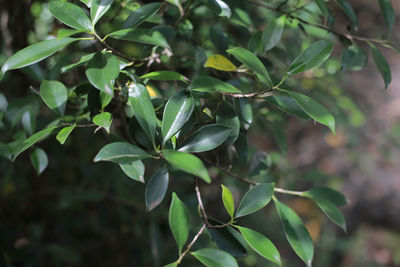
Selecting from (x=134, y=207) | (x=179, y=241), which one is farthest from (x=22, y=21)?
(x=179, y=241)

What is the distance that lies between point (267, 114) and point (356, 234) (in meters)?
1.74

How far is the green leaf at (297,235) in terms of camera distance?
1.76 feet

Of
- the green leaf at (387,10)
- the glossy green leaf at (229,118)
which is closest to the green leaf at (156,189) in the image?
the glossy green leaf at (229,118)

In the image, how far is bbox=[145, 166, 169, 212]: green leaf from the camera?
0.47 m

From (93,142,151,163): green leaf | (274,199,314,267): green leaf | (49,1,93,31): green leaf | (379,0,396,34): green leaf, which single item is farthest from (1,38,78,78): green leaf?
(379,0,396,34): green leaf

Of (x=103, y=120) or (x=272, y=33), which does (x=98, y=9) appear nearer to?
(x=103, y=120)

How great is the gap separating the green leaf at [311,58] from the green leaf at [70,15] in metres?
0.28

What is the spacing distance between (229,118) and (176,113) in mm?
108

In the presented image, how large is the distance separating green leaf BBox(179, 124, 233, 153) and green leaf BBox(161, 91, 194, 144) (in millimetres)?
30

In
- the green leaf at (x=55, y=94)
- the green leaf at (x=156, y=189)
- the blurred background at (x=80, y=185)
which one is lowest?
the blurred background at (x=80, y=185)

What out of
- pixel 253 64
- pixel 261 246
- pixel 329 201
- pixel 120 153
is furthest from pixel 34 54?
pixel 329 201

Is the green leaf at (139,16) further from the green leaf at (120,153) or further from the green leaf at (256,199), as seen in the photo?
the green leaf at (256,199)

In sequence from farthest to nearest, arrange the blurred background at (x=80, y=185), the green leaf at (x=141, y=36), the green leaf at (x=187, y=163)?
the blurred background at (x=80, y=185), the green leaf at (x=141, y=36), the green leaf at (x=187, y=163)

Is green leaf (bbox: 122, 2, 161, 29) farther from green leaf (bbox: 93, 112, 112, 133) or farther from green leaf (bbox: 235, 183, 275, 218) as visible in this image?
green leaf (bbox: 235, 183, 275, 218)
